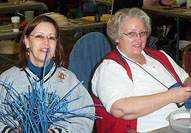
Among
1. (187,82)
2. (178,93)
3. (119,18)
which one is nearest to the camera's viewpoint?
(178,93)

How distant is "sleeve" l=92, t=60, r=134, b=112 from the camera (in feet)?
7.21

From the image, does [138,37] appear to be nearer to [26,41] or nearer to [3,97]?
[26,41]

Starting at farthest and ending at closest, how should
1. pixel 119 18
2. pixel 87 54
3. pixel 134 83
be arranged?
pixel 87 54 → pixel 119 18 → pixel 134 83

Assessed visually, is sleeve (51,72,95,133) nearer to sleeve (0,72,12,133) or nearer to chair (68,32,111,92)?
sleeve (0,72,12,133)

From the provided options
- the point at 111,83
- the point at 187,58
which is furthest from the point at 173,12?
the point at 111,83

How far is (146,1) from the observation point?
6.06 m

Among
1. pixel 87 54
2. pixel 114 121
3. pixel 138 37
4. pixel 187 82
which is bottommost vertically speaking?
pixel 114 121

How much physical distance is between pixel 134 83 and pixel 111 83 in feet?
0.51

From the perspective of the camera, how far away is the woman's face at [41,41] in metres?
2.09

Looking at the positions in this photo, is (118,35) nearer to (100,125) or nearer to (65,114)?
(100,125)

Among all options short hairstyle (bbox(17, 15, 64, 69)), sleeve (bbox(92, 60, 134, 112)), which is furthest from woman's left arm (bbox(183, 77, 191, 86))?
short hairstyle (bbox(17, 15, 64, 69))

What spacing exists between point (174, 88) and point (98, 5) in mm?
4293

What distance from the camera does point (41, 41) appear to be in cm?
210

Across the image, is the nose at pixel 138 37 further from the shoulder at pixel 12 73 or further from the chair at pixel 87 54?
the shoulder at pixel 12 73
